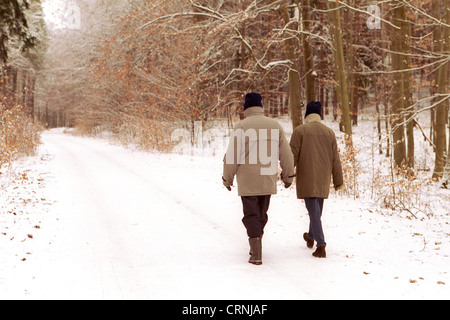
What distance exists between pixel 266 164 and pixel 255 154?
7.4 inches

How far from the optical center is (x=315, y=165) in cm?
547

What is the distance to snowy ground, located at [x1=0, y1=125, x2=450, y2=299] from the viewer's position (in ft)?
14.1

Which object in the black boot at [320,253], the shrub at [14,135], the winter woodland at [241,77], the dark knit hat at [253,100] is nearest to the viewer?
the dark knit hat at [253,100]

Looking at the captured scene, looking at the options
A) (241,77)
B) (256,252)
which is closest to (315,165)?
(256,252)

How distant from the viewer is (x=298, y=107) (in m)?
13.4

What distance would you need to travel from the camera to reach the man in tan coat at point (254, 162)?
16.7 feet

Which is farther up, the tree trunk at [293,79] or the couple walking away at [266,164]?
the tree trunk at [293,79]

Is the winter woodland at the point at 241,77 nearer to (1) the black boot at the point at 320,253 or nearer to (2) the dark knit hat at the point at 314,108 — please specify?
(1) the black boot at the point at 320,253

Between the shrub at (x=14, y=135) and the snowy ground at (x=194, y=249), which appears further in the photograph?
the shrub at (x=14, y=135)

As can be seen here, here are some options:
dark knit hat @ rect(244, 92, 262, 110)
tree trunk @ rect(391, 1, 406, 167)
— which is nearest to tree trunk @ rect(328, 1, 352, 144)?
tree trunk @ rect(391, 1, 406, 167)

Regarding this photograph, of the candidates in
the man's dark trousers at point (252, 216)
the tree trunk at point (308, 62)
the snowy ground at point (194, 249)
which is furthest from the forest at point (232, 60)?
the man's dark trousers at point (252, 216)

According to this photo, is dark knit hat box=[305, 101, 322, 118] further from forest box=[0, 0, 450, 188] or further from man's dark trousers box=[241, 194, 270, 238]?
forest box=[0, 0, 450, 188]

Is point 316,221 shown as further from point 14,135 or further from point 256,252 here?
point 14,135
